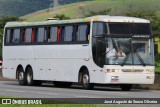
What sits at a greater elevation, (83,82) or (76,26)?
(76,26)

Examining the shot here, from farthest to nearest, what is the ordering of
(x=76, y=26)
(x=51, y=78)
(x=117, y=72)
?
(x=51, y=78), (x=76, y=26), (x=117, y=72)

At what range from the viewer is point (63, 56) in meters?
38.1

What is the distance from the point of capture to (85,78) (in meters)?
35.7

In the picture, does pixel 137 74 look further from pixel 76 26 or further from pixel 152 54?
pixel 76 26

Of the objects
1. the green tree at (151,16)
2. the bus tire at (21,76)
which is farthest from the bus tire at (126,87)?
the green tree at (151,16)

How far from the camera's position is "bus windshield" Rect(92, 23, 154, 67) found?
34.0 meters

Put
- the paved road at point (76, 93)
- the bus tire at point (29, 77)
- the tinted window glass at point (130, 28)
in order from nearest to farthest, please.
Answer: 1. the paved road at point (76, 93)
2. the tinted window glass at point (130, 28)
3. the bus tire at point (29, 77)

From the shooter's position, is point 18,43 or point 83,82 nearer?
point 83,82

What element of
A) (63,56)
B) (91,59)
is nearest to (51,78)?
(63,56)

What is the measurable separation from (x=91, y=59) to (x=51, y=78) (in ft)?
15.5

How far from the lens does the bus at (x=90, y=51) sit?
34.0 m

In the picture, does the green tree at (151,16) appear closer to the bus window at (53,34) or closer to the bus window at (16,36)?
the bus window at (16,36)

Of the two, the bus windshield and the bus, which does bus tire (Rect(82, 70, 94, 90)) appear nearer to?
the bus

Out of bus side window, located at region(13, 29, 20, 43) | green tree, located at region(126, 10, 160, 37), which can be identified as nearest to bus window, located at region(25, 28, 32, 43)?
bus side window, located at region(13, 29, 20, 43)
